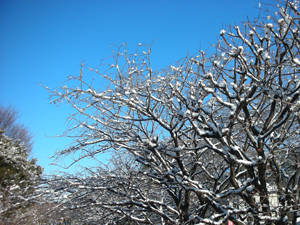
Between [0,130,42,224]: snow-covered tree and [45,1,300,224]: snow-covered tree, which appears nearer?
[45,1,300,224]: snow-covered tree

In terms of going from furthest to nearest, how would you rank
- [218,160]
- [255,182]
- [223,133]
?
[218,160] → [255,182] → [223,133]

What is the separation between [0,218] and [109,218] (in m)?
3.38

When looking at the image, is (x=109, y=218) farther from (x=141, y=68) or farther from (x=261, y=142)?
(x=261, y=142)

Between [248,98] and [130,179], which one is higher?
[248,98]

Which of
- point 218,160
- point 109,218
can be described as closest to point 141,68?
point 218,160

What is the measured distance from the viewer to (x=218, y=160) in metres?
7.55

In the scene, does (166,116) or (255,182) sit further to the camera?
(166,116)

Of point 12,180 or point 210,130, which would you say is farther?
point 12,180

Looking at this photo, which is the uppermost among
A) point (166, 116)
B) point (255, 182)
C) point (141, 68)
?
point (141, 68)

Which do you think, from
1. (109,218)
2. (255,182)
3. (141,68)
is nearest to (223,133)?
(255,182)

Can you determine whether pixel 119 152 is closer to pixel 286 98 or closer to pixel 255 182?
pixel 255 182

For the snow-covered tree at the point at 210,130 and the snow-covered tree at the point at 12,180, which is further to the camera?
the snow-covered tree at the point at 12,180

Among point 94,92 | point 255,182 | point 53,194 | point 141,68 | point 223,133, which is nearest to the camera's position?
point 223,133

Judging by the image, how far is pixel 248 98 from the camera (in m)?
4.64
